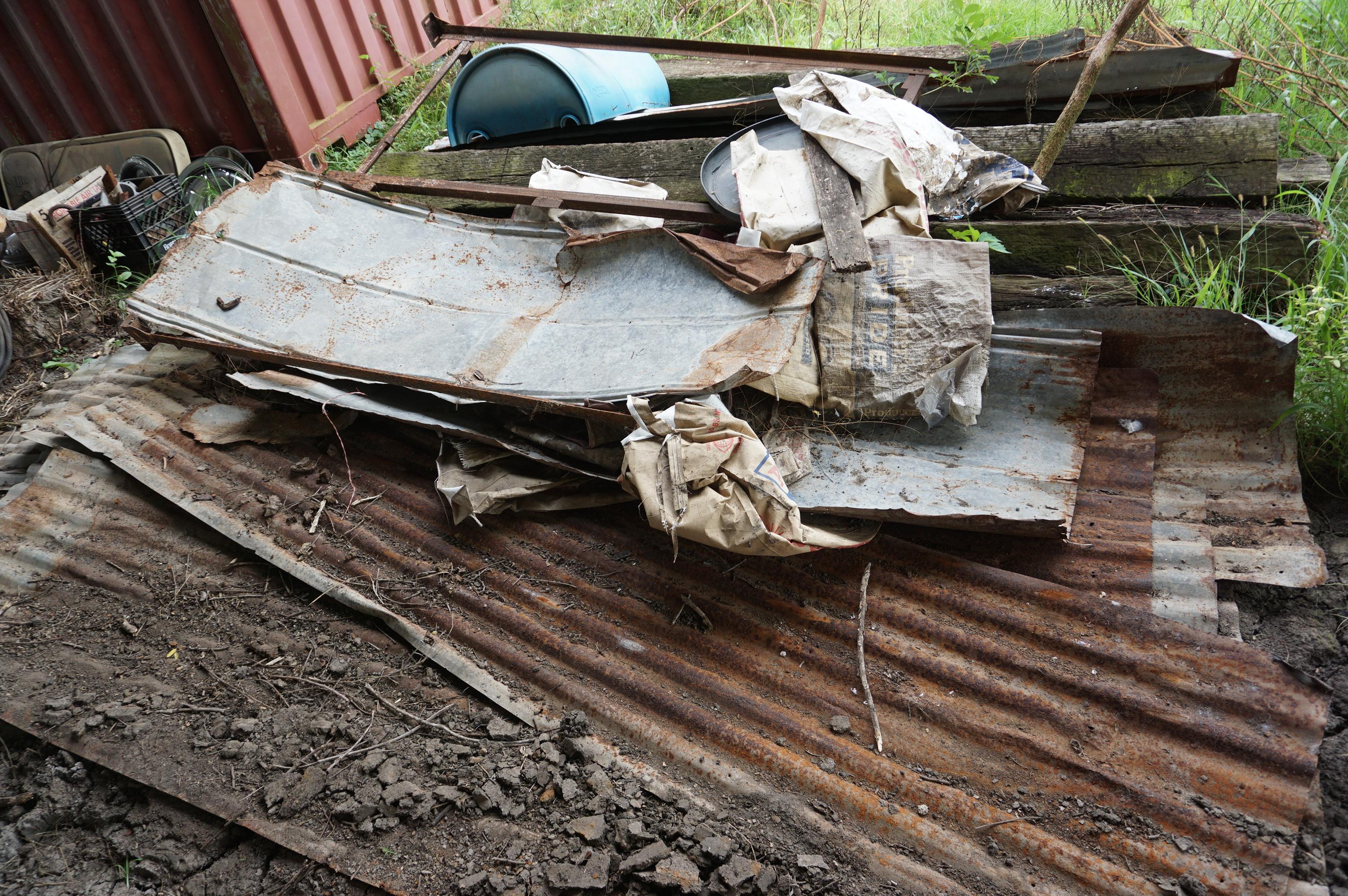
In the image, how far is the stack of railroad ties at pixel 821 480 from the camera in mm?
1901

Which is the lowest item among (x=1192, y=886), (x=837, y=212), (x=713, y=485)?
(x=1192, y=886)

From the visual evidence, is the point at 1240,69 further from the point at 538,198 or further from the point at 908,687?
the point at 908,687

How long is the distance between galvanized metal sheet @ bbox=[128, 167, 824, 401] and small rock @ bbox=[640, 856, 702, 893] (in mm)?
1356

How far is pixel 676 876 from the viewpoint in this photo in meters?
1.81

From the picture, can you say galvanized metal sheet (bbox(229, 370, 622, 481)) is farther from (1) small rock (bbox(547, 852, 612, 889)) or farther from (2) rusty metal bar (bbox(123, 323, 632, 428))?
(1) small rock (bbox(547, 852, 612, 889))

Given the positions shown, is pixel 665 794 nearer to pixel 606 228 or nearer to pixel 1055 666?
pixel 1055 666

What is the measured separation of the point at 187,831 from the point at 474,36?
461 centimetres

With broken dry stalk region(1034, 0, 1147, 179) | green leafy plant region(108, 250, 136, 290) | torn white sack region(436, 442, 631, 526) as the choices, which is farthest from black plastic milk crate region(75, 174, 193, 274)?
broken dry stalk region(1034, 0, 1147, 179)

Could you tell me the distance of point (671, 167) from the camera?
149 inches

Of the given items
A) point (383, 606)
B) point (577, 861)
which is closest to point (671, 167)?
point (383, 606)

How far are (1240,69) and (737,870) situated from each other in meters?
4.89

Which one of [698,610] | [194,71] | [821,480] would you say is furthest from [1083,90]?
[194,71]

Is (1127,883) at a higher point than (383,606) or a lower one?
lower

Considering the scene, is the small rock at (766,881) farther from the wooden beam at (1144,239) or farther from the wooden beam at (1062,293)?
the wooden beam at (1144,239)
